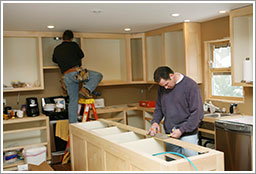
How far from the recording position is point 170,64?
5.31 m

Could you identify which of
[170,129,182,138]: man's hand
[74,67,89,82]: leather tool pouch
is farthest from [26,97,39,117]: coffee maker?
[170,129,182,138]: man's hand

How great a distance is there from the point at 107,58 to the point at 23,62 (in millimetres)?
1594

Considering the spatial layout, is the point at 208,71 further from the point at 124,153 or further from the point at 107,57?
the point at 124,153

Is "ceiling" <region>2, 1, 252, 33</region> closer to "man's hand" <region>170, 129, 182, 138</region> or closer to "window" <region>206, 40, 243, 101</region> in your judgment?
"window" <region>206, 40, 243, 101</region>

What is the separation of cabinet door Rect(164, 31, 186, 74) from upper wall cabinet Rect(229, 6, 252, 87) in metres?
1.20

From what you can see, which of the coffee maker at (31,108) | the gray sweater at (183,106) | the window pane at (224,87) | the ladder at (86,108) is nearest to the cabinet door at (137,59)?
the ladder at (86,108)

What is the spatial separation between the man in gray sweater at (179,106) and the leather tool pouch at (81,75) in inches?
80.9

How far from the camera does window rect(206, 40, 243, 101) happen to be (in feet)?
15.2

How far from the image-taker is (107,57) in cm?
596

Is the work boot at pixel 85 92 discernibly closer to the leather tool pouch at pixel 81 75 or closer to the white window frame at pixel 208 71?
the leather tool pouch at pixel 81 75

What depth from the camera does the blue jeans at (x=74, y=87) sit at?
4965mm

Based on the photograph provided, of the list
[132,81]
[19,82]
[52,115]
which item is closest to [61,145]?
[52,115]

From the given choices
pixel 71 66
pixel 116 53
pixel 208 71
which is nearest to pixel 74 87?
pixel 71 66

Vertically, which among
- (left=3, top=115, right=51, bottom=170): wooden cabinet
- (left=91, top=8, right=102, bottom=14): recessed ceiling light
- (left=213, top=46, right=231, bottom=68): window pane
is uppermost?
(left=91, top=8, right=102, bottom=14): recessed ceiling light
